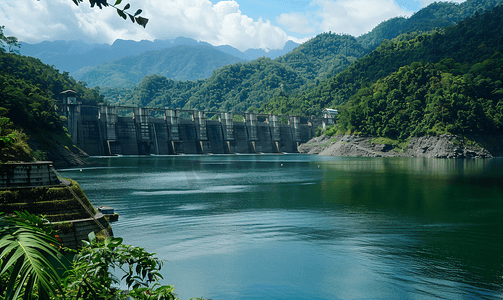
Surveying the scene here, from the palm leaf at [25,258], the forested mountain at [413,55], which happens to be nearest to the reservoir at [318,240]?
the palm leaf at [25,258]

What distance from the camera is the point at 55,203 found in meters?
13.9

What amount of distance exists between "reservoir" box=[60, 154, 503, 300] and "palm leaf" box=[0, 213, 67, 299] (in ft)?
27.9

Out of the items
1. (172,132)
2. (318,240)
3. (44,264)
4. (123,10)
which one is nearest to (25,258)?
(44,264)

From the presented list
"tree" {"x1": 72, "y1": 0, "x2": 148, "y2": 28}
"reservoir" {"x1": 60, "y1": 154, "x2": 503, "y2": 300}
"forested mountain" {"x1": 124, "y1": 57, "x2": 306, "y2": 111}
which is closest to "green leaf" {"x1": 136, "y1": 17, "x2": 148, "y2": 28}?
"tree" {"x1": 72, "y1": 0, "x2": 148, "y2": 28}

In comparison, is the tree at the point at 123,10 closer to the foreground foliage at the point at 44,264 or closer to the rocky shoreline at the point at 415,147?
the foreground foliage at the point at 44,264

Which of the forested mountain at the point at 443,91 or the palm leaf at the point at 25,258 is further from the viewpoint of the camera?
the forested mountain at the point at 443,91

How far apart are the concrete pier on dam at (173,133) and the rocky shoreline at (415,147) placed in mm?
8530

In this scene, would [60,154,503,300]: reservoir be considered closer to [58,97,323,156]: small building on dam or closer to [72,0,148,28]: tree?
[72,0,148,28]: tree

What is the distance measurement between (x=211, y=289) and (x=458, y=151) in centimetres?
8504

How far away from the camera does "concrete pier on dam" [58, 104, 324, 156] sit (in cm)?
7119

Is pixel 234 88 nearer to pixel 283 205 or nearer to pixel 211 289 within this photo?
pixel 283 205

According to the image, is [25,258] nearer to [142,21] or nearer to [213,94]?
[142,21]

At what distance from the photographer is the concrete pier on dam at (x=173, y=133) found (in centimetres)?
7119

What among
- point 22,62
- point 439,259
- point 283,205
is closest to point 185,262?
point 439,259
